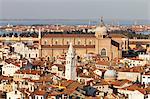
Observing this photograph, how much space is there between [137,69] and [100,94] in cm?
465

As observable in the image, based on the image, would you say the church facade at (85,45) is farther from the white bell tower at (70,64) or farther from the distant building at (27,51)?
the white bell tower at (70,64)

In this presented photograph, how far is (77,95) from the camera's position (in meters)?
9.91

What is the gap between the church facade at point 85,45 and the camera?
21.1m

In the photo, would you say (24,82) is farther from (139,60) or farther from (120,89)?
(139,60)

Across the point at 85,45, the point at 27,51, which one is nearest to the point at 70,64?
the point at 85,45

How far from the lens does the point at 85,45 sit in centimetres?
2248

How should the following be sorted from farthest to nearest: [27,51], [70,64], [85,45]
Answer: [27,51] < [85,45] < [70,64]

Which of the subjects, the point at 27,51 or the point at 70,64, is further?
the point at 27,51

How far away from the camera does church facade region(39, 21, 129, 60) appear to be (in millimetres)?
21125

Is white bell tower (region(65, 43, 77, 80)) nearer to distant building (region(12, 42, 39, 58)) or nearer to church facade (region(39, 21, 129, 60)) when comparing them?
church facade (region(39, 21, 129, 60))

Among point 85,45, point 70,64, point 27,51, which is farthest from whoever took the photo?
point 27,51

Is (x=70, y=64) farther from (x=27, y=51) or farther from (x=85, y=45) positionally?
(x=27, y=51)

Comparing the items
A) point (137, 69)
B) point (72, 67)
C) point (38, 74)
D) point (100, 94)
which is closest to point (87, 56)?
point (137, 69)

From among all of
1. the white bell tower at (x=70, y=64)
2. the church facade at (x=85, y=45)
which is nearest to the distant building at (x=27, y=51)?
the church facade at (x=85, y=45)
